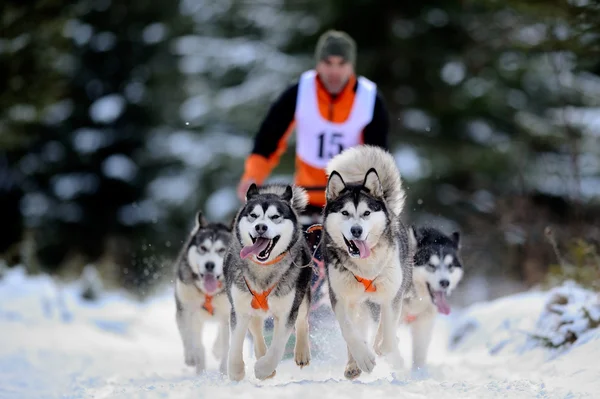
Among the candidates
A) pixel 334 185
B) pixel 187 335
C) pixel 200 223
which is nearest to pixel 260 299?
pixel 334 185

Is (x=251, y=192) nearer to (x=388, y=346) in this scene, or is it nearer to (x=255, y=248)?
(x=255, y=248)

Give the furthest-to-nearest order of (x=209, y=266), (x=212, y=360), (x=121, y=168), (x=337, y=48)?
1. (x=121, y=168)
2. (x=212, y=360)
3. (x=337, y=48)
4. (x=209, y=266)

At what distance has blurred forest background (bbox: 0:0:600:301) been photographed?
1154 cm

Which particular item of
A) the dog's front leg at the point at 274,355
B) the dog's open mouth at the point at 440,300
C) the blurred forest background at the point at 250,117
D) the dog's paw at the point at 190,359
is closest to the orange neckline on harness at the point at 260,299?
the dog's front leg at the point at 274,355

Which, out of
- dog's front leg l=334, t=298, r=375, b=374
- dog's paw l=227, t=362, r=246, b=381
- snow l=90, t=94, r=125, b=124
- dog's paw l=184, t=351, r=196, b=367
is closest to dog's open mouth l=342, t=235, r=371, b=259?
dog's front leg l=334, t=298, r=375, b=374

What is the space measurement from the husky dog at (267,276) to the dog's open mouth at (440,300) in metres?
1.27

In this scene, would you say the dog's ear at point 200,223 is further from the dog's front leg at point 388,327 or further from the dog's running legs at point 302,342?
the dog's front leg at point 388,327

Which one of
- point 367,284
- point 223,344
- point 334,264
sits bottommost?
point 223,344

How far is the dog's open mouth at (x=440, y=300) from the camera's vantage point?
18.2 ft

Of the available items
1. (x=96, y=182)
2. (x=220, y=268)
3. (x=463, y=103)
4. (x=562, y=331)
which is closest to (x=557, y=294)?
(x=562, y=331)

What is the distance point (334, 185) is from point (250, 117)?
10958 millimetres

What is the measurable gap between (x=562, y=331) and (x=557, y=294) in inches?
26.3

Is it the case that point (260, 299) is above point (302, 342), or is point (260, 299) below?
above

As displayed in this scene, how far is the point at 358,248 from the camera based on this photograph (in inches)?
175
